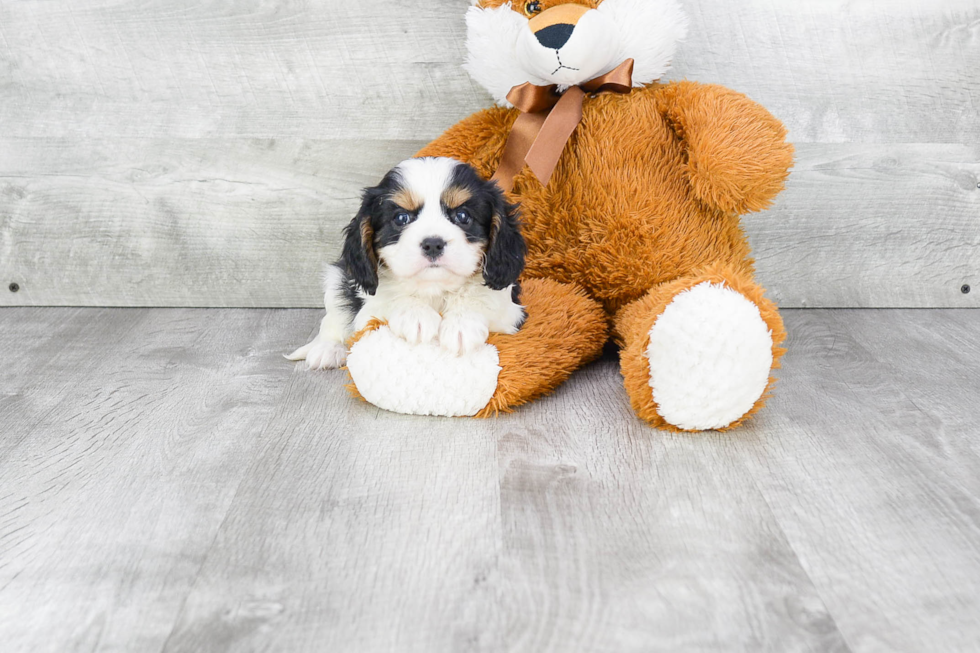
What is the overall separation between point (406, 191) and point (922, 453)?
1.01 meters

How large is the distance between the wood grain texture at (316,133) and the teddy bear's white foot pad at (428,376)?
88 centimetres

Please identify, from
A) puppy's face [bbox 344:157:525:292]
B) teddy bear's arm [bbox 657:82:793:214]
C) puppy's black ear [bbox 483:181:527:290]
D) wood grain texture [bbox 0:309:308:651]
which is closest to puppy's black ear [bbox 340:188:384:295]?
puppy's face [bbox 344:157:525:292]

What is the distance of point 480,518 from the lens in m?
1.26

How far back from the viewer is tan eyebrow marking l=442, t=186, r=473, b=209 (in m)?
1.58

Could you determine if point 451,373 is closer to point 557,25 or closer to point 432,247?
point 432,247

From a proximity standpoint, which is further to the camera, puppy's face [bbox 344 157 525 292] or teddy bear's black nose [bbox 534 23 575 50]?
teddy bear's black nose [bbox 534 23 575 50]

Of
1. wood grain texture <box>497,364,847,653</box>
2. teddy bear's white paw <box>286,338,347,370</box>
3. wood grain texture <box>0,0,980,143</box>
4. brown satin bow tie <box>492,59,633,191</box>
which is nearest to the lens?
wood grain texture <box>497,364,847,653</box>

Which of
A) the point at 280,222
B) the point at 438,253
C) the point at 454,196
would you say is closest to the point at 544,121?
the point at 454,196

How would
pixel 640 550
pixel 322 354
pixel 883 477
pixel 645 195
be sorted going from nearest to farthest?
pixel 640 550, pixel 883 477, pixel 645 195, pixel 322 354

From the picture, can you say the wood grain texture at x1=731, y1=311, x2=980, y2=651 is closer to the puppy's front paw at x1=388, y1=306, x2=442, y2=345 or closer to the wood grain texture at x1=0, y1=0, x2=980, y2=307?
the wood grain texture at x1=0, y1=0, x2=980, y2=307

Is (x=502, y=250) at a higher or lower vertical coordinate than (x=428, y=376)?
higher

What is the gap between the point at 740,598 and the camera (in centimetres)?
106

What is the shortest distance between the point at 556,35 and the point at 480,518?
0.99 meters

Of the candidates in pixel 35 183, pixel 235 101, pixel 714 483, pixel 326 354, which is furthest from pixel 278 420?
pixel 35 183
